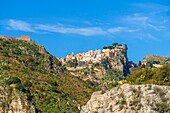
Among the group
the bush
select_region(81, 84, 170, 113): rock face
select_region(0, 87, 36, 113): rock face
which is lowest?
select_region(81, 84, 170, 113): rock face

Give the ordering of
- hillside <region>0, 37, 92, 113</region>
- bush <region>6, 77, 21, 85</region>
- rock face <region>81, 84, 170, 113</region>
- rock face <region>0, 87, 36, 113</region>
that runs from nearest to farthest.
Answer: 1. rock face <region>81, 84, 170, 113</region>
2. rock face <region>0, 87, 36, 113</region>
3. hillside <region>0, 37, 92, 113</region>
4. bush <region>6, 77, 21, 85</region>

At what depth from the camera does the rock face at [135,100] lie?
53188 mm

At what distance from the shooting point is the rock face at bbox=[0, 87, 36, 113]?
91037 mm

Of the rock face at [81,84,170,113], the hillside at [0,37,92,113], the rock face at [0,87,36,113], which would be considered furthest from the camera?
the hillside at [0,37,92,113]

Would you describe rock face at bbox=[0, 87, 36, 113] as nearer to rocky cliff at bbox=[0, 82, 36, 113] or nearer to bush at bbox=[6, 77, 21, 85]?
rocky cliff at bbox=[0, 82, 36, 113]

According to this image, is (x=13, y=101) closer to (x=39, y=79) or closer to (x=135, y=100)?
(x=39, y=79)

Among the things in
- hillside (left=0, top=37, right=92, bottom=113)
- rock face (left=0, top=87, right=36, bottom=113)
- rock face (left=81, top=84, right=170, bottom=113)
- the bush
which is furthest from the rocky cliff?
rock face (left=81, top=84, right=170, bottom=113)

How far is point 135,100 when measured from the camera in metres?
54.7

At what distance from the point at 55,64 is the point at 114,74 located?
63.2 meters

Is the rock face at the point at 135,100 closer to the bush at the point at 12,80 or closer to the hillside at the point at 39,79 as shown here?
the hillside at the point at 39,79

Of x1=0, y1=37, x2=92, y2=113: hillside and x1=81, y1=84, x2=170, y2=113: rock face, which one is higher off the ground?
x1=0, y1=37, x2=92, y2=113: hillside

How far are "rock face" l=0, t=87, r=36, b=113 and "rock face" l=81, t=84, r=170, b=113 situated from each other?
35.1 metres

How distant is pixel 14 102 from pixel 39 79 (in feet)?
63.9

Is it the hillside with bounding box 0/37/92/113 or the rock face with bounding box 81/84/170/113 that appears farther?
the hillside with bounding box 0/37/92/113
